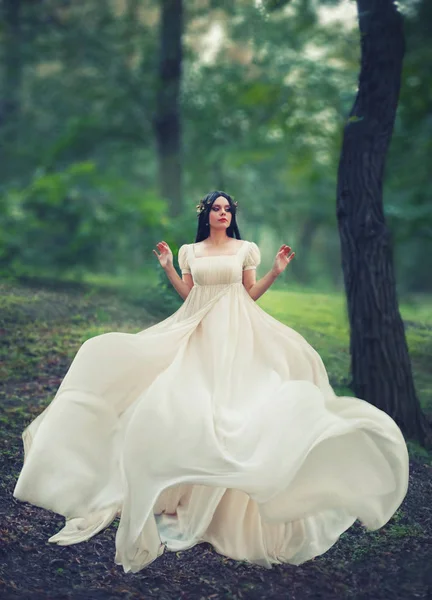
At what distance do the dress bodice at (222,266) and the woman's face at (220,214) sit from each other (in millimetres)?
185

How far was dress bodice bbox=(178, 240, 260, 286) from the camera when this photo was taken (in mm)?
4617

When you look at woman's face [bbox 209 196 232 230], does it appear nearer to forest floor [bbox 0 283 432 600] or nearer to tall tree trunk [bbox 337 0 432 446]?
forest floor [bbox 0 283 432 600]

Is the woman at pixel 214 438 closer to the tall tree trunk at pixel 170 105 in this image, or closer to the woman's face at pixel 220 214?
the woman's face at pixel 220 214

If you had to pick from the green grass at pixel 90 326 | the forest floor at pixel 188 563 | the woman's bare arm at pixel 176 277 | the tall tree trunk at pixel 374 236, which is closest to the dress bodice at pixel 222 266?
the woman's bare arm at pixel 176 277

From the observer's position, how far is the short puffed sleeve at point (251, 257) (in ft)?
15.4

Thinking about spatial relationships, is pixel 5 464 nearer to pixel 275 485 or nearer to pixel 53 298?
pixel 275 485

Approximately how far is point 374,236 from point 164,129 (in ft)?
27.5

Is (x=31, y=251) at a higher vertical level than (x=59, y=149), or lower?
Result: lower

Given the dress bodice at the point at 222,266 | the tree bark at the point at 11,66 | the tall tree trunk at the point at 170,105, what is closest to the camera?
the dress bodice at the point at 222,266

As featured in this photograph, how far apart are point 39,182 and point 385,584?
9750 millimetres

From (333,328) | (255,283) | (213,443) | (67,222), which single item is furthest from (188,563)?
(67,222)

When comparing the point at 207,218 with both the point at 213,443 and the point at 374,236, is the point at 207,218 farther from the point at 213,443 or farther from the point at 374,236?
the point at 374,236

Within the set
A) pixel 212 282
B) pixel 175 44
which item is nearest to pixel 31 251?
pixel 175 44

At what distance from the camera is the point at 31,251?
11734 millimetres
